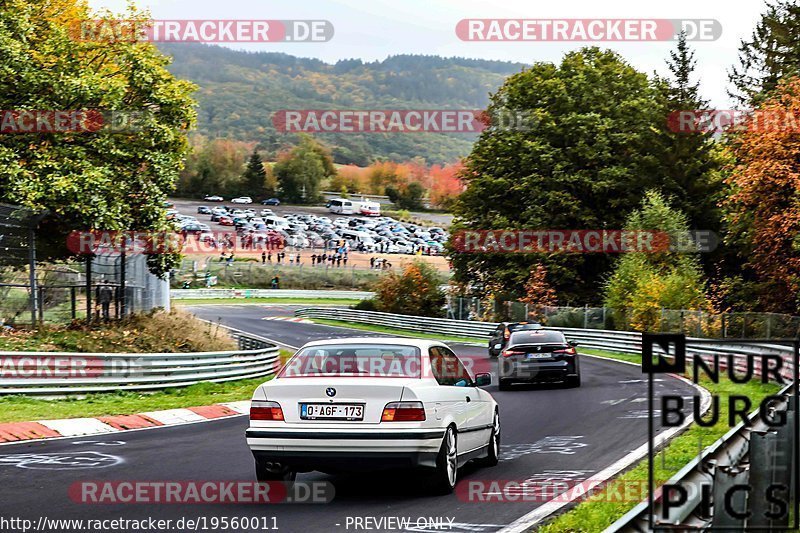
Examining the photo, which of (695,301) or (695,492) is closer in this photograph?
(695,492)

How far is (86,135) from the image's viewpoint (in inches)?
1126

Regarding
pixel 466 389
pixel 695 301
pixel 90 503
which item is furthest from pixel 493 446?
pixel 695 301

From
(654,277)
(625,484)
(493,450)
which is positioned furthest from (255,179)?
(625,484)

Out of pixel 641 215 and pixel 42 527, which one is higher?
pixel 641 215

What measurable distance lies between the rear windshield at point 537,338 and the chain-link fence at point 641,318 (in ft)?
31.8

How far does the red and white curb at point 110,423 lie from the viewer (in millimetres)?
16062

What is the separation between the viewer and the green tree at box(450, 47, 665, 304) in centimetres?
5638

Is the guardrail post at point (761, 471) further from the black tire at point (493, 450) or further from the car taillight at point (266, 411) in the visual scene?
the black tire at point (493, 450)

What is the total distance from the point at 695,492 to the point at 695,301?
40.6 metres

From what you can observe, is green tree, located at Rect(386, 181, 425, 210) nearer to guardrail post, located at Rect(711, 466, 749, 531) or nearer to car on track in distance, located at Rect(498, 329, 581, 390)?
car on track in distance, located at Rect(498, 329, 581, 390)

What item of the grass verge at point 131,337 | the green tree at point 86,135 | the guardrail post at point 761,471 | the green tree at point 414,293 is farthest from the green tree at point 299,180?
the guardrail post at point 761,471

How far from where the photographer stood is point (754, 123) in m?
41.5

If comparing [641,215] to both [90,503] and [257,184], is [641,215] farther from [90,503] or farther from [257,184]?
[257,184]

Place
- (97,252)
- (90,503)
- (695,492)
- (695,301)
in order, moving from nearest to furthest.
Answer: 1. (695,492)
2. (90,503)
3. (97,252)
4. (695,301)
